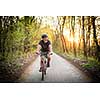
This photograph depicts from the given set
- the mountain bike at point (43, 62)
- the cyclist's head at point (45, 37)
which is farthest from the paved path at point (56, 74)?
the cyclist's head at point (45, 37)

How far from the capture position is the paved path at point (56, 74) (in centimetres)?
314

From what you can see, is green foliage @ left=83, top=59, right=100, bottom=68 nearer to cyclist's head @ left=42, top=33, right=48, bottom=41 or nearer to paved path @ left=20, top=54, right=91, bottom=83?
paved path @ left=20, top=54, right=91, bottom=83

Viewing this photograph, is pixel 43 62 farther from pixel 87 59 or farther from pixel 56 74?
pixel 87 59

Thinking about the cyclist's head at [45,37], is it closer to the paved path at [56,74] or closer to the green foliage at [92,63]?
the paved path at [56,74]

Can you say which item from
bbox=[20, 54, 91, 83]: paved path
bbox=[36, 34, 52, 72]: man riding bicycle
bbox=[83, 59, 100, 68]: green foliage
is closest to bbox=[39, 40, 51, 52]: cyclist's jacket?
bbox=[36, 34, 52, 72]: man riding bicycle

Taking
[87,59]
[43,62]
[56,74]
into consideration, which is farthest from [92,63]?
[43,62]

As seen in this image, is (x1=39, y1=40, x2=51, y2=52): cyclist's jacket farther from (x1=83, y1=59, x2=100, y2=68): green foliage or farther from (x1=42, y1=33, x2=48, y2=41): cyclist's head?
(x1=83, y1=59, x2=100, y2=68): green foliage

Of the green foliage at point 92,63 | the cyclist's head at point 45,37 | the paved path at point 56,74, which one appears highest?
the cyclist's head at point 45,37

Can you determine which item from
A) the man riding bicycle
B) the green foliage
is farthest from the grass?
the man riding bicycle

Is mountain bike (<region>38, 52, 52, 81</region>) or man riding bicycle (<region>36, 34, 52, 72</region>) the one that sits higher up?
man riding bicycle (<region>36, 34, 52, 72</region>)

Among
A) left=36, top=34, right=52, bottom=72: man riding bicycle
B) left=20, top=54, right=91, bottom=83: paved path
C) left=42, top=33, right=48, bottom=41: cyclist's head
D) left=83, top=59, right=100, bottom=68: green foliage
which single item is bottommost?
left=20, top=54, right=91, bottom=83: paved path

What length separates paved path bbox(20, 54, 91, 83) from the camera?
314 centimetres
